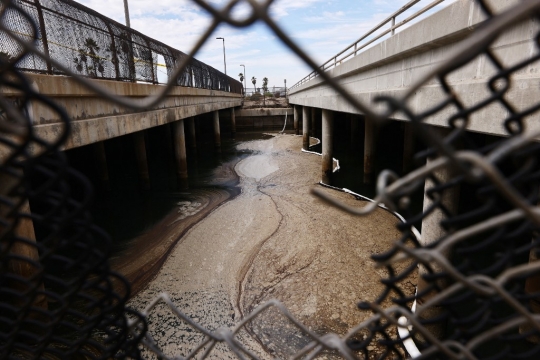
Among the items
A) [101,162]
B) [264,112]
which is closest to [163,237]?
[101,162]

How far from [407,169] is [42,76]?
40.6ft

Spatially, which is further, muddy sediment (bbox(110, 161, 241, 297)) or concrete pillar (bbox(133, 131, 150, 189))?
concrete pillar (bbox(133, 131, 150, 189))

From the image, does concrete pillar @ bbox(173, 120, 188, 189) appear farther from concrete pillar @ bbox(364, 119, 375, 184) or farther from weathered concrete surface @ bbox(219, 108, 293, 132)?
weathered concrete surface @ bbox(219, 108, 293, 132)

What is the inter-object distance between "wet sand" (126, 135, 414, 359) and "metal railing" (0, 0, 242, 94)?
374cm

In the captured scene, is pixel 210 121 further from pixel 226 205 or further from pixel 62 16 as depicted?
pixel 62 16

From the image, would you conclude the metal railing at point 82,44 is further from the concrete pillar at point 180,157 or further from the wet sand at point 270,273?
the wet sand at point 270,273

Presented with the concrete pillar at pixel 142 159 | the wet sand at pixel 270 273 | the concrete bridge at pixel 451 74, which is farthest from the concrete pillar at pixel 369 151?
the concrete pillar at pixel 142 159

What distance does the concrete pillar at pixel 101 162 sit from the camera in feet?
40.9

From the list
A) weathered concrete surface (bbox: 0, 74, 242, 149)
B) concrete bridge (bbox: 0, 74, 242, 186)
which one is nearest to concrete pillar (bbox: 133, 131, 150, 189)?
concrete bridge (bbox: 0, 74, 242, 186)

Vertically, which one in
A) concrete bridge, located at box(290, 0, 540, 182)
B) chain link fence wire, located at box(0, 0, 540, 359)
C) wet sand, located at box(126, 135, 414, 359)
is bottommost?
A: wet sand, located at box(126, 135, 414, 359)

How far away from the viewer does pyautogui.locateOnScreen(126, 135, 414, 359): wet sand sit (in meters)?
5.12

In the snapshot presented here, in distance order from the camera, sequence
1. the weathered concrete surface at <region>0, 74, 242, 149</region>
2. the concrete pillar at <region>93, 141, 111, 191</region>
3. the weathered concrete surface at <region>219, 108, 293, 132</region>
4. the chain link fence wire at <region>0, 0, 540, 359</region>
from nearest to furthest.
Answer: the chain link fence wire at <region>0, 0, 540, 359</region> → the weathered concrete surface at <region>0, 74, 242, 149</region> → the concrete pillar at <region>93, 141, 111, 191</region> → the weathered concrete surface at <region>219, 108, 293, 132</region>

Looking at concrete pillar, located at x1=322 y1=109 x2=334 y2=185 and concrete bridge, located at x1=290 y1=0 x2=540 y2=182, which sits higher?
concrete bridge, located at x1=290 y1=0 x2=540 y2=182

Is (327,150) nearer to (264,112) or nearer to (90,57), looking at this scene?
(90,57)
